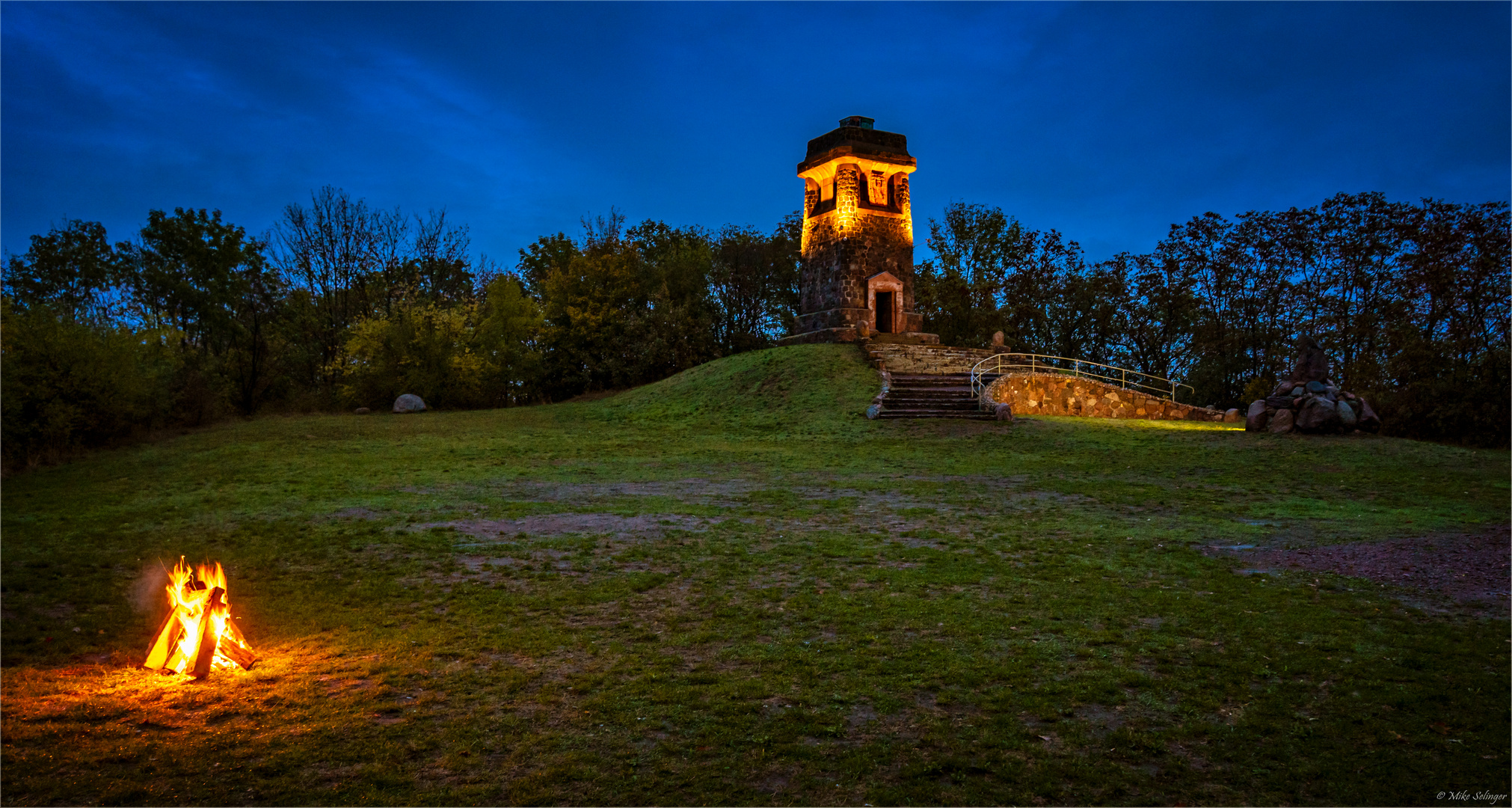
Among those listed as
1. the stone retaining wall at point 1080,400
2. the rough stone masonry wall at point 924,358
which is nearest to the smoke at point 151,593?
the stone retaining wall at point 1080,400

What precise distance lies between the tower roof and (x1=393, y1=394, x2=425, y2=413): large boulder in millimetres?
18261

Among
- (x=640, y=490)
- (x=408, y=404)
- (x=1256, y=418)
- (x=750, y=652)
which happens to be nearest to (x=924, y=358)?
(x=1256, y=418)

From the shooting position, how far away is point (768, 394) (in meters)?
28.0

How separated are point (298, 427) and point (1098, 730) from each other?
83.9 feet

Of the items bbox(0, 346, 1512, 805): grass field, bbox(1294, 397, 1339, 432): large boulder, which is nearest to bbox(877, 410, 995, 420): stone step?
bbox(1294, 397, 1339, 432): large boulder

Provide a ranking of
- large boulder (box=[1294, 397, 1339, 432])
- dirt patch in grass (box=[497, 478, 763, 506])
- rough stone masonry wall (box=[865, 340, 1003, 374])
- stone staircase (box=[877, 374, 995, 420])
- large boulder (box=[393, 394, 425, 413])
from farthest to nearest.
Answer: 1. large boulder (box=[393, 394, 425, 413])
2. rough stone masonry wall (box=[865, 340, 1003, 374])
3. stone staircase (box=[877, 374, 995, 420])
4. large boulder (box=[1294, 397, 1339, 432])
5. dirt patch in grass (box=[497, 478, 763, 506])

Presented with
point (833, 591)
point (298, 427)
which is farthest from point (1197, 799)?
point (298, 427)

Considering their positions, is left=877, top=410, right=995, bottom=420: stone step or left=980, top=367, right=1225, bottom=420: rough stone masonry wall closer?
→ left=877, top=410, right=995, bottom=420: stone step

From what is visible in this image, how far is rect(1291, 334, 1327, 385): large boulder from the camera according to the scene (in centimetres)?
2027

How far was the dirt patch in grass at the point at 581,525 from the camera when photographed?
384 inches

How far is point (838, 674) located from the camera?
5172mm

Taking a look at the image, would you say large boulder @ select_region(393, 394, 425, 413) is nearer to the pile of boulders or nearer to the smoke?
the smoke

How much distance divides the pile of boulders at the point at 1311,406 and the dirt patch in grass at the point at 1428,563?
10.8 meters

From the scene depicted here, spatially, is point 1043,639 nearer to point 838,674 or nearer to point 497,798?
point 838,674
